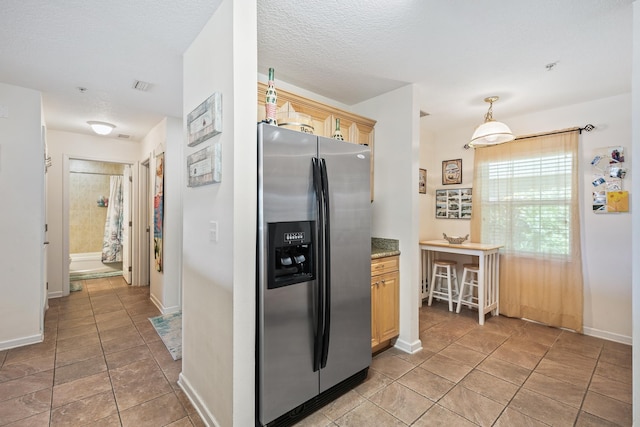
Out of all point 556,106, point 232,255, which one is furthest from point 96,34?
point 556,106

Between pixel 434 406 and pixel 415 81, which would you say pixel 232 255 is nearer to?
pixel 434 406

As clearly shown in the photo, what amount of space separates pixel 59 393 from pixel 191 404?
3.29 ft

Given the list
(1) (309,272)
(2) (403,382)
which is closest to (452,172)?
(2) (403,382)

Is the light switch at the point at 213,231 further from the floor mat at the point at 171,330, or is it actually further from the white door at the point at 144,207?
the white door at the point at 144,207

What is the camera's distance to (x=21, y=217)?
283 cm

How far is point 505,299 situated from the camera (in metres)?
3.73

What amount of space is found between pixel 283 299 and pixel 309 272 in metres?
0.24

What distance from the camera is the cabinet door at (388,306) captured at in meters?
2.63

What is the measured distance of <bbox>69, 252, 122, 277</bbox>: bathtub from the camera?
A: 6.01 metres

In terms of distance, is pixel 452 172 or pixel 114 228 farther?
pixel 114 228

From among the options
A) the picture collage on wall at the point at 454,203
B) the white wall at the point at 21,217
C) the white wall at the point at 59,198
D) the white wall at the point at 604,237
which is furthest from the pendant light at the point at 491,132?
the white wall at the point at 59,198

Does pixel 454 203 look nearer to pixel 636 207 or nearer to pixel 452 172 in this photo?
pixel 452 172

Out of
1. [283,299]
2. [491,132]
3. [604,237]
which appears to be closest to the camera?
[283,299]

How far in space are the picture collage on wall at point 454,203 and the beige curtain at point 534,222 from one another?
15 cm
